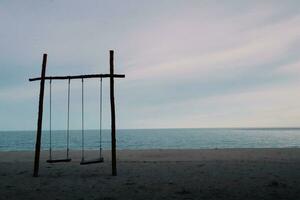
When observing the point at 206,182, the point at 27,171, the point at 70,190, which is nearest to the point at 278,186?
the point at 206,182

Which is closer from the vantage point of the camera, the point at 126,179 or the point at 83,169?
the point at 126,179

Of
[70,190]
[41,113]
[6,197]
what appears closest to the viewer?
[6,197]

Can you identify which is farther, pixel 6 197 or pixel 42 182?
pixel 42 182

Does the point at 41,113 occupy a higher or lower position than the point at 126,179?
higher

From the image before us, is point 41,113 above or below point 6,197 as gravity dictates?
above

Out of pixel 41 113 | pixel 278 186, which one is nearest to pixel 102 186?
pixel 41 113

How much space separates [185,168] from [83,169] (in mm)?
4457

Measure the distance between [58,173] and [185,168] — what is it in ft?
17.3

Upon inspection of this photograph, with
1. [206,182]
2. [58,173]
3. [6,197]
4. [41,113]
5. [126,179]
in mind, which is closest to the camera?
[6,197]

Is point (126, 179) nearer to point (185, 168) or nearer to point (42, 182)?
point (42, 182)

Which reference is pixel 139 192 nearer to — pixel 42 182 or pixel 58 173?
pixel 42 182

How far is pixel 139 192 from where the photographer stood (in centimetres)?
1070

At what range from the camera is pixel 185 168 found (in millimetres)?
16672

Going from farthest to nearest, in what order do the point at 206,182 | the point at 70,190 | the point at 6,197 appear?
the point at 206,182 < the point at 70,190 < the point at 6,197
